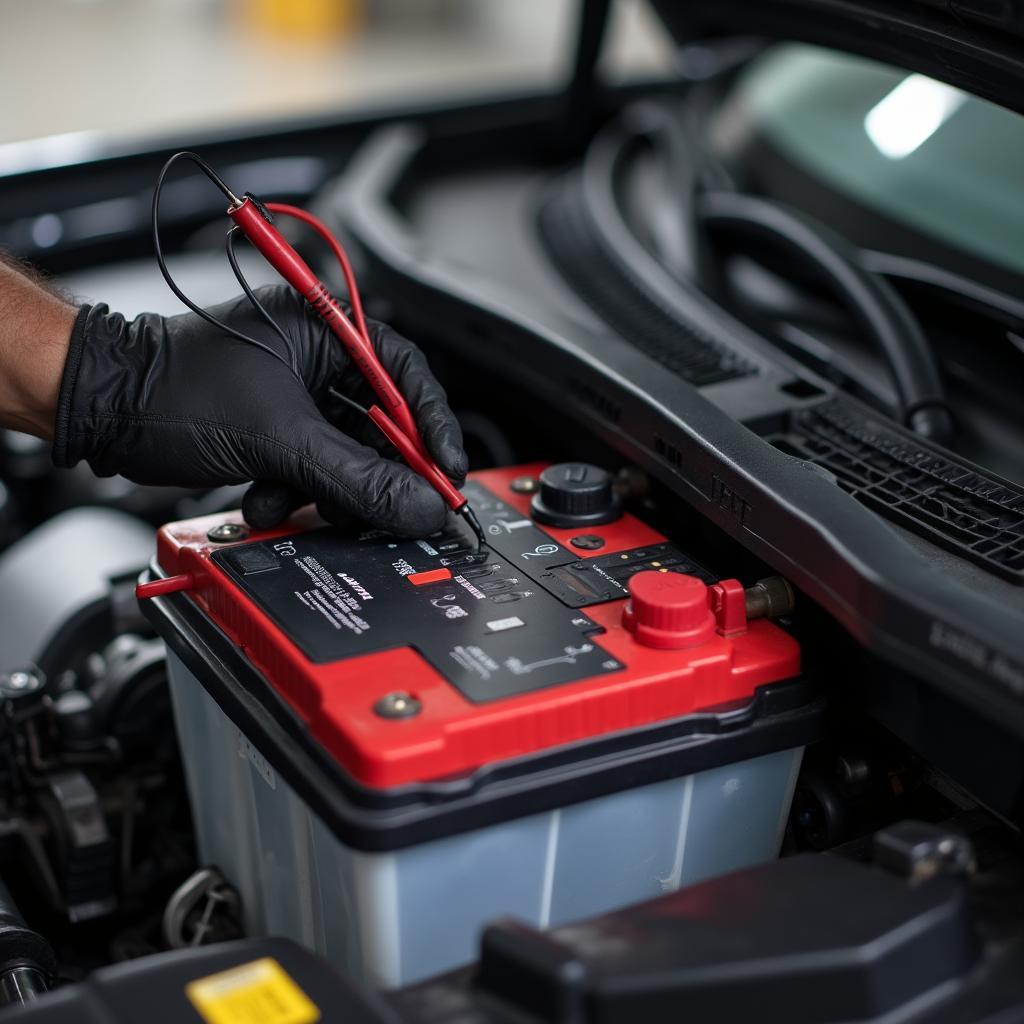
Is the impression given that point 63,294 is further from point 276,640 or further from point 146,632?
point 276,640

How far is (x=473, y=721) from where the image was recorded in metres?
0.83

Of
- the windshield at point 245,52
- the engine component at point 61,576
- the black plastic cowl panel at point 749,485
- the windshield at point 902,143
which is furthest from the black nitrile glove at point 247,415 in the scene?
the windshield at point 245,52

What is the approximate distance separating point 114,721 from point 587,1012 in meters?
0.72

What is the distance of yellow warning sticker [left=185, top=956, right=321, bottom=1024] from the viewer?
736 mm

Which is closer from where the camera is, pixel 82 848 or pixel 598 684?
pixel 598 684

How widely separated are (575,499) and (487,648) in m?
0.22

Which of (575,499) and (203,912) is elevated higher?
(575,499)

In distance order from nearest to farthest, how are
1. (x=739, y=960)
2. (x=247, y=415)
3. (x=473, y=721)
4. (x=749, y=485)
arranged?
(x=739, y=960) < (x=473, y=721) < (x=749, y=485) < (x=247, y=415)

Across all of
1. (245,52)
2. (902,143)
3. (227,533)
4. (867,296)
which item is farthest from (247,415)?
(245,52)

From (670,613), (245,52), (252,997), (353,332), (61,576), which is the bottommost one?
(245,52)

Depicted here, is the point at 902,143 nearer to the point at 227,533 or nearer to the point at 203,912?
the point at 227,533

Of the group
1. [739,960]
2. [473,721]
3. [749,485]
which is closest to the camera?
[739,960]

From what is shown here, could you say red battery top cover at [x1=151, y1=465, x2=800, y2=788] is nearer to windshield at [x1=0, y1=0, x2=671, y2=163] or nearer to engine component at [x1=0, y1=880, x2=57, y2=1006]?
engine component at [x1=0, y1=880, x2=57, y2=1006]

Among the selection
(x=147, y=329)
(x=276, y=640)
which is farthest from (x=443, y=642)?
(x=147, y=329)
